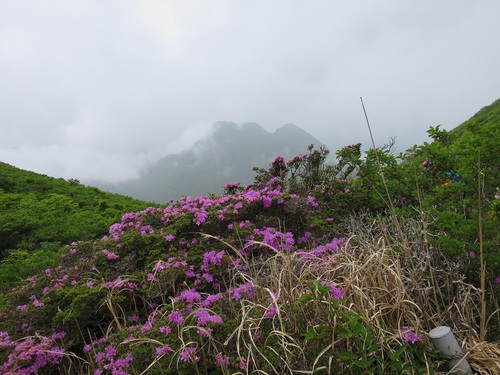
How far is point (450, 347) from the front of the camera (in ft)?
5.24

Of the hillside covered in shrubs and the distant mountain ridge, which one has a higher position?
the distant mountain ridge

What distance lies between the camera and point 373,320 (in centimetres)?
182

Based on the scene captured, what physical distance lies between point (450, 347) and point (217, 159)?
480 ft

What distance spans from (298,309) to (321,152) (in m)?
5.15

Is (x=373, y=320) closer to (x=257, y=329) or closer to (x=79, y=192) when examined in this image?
(x=257, y=329)

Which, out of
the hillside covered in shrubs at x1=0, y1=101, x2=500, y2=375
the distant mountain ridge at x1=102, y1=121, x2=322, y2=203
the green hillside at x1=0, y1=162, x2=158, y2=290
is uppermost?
the distant mountain ridge at x1=102, y1=121, x2=322, y2=203

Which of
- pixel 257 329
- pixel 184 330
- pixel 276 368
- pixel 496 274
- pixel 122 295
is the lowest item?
pixel 496 274

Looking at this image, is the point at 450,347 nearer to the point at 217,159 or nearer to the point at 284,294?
the point at 284,294

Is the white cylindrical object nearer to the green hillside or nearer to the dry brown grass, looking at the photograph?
the dry brown grass

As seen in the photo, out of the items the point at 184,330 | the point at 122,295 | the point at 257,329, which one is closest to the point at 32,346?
the point at 122,295

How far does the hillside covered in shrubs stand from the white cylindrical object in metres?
0.07

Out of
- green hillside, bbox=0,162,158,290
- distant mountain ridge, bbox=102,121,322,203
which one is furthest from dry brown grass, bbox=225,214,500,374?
distant mountain ridge, bbox=102,121,322,203

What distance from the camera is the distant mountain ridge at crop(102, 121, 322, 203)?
12056cm

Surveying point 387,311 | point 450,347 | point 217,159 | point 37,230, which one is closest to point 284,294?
point 387,311
